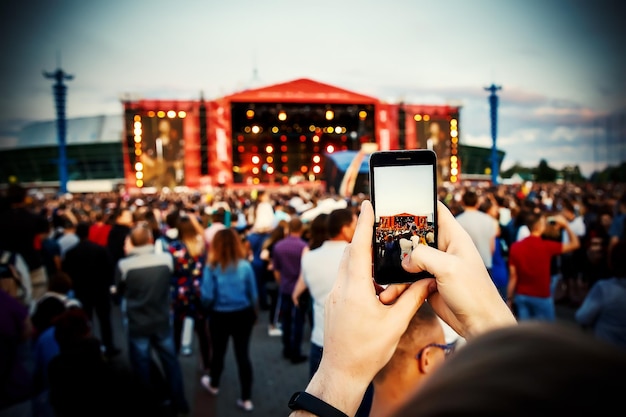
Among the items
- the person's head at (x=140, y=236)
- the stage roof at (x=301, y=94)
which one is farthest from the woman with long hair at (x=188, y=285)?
the stage roof at (x=301, y=94)

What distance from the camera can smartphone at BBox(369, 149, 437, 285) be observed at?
1373mm

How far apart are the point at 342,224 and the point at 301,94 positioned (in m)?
31.1

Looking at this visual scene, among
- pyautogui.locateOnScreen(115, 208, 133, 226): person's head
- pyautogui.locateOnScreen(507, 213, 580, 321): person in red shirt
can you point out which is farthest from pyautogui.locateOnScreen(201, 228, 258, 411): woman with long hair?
pyautogui.locateOnScreen(115, 208, 133, 226): person's head

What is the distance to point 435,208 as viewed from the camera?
1.39 meters

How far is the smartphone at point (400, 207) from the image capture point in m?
1.37

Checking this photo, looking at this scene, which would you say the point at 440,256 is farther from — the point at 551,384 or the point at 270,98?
the point at 270,98

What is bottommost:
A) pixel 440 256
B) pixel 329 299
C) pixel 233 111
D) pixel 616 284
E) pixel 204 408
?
pixel 204 408

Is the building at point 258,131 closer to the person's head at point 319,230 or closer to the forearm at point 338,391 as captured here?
the person's head at point 319,230

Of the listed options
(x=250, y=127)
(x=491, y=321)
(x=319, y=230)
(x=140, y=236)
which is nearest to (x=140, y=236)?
(x=140, y=236)

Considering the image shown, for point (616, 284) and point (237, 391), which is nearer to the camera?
point (616, 284)

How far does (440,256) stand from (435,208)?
1.01 feet

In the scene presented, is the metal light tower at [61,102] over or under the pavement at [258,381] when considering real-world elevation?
over

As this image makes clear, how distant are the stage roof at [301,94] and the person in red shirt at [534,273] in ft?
96.6

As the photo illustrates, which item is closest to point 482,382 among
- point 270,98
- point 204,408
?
point 204,408
